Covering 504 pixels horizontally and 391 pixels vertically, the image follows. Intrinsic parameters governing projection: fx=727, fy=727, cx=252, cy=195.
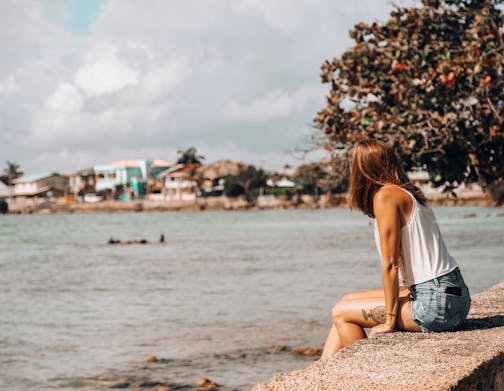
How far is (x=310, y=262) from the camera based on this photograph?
3192 cm

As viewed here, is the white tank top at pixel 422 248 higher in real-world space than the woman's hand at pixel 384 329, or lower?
higher

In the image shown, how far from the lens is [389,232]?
15.4 feet

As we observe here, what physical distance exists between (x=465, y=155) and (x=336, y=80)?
2502 millimetres

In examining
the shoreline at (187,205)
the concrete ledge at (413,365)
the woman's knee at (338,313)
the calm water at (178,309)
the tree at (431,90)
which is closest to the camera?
the concrete ledge at (413,365)

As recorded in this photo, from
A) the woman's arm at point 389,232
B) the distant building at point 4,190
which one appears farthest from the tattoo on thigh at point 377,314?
the distant building at point 4,190

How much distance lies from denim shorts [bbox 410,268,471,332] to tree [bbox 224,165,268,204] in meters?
113

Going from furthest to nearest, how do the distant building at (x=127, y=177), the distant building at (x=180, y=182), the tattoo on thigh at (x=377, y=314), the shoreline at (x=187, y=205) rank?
the distant building at (x=127, y=177)
the shoreline at (x=187, y=205)
the distant building at (x=180, y=182)
the tattoo on thigh at (x=377, y=314)

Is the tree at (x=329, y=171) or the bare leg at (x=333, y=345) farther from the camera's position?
the tree at (x=329, y=171)

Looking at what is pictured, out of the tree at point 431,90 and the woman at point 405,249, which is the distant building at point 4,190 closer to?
the tree at point 431,90

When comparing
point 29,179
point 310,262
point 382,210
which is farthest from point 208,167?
point 382,210

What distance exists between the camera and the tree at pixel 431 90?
10625 millimetres

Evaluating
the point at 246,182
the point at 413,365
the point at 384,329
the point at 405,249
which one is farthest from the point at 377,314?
the point at 246,182

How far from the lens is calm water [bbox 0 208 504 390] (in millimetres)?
11844

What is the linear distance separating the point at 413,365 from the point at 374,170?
1.41 metres
